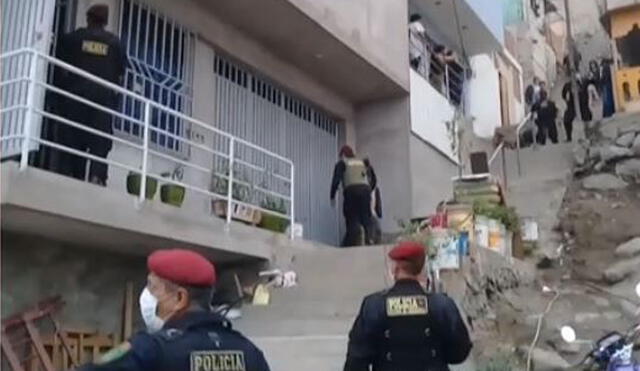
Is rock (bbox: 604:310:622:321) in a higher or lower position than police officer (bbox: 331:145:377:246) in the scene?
lower

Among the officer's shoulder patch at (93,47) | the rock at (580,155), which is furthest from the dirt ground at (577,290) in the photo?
the officer's shoulder patch at (93,47)

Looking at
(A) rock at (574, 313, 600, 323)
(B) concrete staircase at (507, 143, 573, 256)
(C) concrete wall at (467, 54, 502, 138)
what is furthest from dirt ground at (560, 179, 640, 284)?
(C) concrete wall at (467, 54, 502, 138)

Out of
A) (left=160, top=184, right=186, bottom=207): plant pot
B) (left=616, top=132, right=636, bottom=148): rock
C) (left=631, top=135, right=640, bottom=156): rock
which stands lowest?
(left=160, top=184, right=186, bottom=207): plant pot

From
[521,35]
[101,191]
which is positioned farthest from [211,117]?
[521,35]

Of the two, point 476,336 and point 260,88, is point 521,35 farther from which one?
point 476,336

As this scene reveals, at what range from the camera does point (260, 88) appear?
33.6ft

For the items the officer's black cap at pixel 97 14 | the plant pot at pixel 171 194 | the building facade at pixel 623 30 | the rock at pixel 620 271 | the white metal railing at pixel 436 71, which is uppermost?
the building facade at pixel 623 30

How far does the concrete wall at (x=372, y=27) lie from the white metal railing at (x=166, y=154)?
73.5 inches

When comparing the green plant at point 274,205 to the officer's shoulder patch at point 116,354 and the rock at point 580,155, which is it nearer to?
the officer's shoulder patch at point 116,354

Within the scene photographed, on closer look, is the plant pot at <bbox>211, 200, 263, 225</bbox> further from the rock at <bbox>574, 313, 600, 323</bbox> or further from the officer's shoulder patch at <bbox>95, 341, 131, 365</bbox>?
the officer's shoulder patch at <bbox>95, 341, 131, 365</bbox>

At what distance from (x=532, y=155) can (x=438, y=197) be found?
11.8 ft

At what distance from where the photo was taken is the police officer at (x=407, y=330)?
149 inches

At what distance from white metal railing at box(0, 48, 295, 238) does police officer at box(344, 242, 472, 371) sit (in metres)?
2.64

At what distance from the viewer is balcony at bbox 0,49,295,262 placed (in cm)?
527
